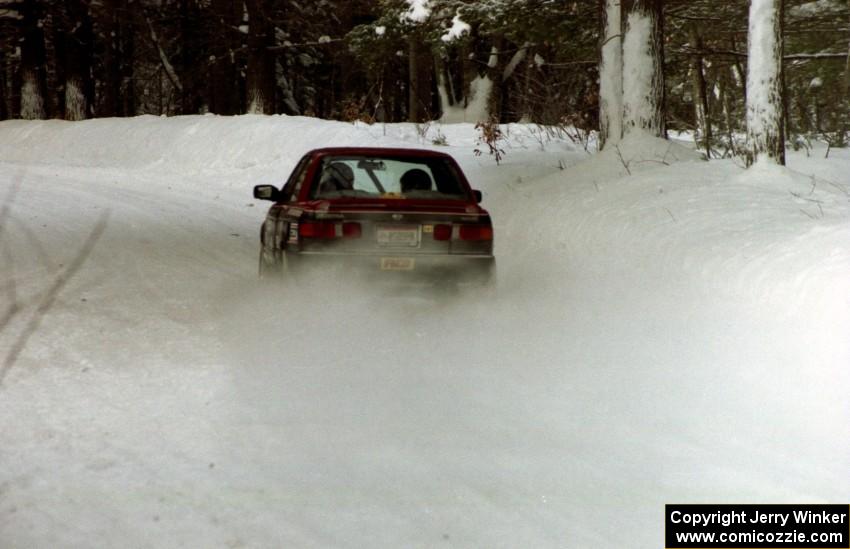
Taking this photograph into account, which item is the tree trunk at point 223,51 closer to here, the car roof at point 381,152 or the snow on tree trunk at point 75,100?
the snow on tree trunk at point 75,100

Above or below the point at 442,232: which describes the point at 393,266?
below

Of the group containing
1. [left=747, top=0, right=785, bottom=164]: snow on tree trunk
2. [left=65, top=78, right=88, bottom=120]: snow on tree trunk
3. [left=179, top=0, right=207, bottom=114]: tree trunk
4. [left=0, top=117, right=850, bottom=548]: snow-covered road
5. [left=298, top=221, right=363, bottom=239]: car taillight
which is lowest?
[left=0, top=117, right=850, bottom=548]: snow-covered road

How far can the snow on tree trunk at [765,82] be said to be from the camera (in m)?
11.4

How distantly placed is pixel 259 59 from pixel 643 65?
1503 cm

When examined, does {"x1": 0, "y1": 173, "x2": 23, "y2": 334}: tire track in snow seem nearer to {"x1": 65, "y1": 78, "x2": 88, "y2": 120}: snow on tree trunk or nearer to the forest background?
the forest background

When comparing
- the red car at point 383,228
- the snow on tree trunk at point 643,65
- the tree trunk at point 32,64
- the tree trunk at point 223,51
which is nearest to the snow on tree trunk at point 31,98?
the tree trunk at point 32,64

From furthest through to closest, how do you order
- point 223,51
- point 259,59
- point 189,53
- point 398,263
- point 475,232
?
point 189,53
point 223,51
point 259,59
point 475,232
point 398,263

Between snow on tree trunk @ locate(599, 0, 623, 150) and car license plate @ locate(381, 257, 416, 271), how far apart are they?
25.1 ft

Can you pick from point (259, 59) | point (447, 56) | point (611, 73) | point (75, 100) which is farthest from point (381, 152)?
point (75, 100)

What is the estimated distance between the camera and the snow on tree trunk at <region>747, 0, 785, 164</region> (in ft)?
37.4

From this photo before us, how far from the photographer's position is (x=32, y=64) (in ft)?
107

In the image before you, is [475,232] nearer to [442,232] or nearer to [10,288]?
[442,232]

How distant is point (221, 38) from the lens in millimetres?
31672

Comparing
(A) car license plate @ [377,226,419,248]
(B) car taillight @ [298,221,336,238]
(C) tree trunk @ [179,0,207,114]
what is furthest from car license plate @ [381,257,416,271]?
(C) tree trunk @ [179,0,207,114]
